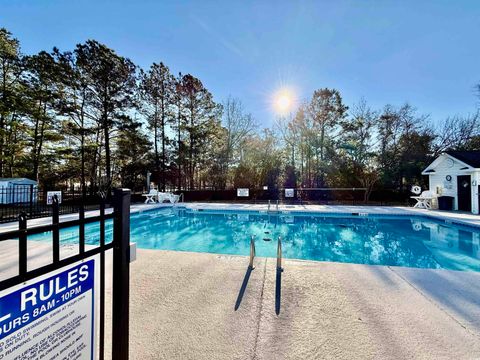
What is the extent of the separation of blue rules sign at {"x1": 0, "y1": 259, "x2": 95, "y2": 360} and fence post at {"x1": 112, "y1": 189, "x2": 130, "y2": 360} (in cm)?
11

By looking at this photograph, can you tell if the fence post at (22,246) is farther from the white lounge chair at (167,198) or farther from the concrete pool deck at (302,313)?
the white lounge chair at (167,198)

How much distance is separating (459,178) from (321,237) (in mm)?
7806

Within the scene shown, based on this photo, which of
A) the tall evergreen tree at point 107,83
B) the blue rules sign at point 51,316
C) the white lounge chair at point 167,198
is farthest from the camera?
the white lounge chair at point 167,198

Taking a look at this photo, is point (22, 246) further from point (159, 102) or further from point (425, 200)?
point (159, 102)

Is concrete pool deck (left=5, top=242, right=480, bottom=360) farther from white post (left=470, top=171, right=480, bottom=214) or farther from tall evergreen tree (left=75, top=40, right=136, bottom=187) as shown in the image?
tall evergreen tree (left=75, top=40, right=136, bottom=187)

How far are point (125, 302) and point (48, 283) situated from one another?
469 mm

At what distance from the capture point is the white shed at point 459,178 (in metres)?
8.52

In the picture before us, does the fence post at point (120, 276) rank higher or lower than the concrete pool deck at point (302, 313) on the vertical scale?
higher

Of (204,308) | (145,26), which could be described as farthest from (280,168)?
(204,308)

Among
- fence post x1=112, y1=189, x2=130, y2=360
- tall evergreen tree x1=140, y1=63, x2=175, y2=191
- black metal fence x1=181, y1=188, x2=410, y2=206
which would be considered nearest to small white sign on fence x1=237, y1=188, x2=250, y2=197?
black metal fence x1=181, y1=188, x2=410, y2=206

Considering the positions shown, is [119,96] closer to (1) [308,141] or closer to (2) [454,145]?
(1) [308,141]

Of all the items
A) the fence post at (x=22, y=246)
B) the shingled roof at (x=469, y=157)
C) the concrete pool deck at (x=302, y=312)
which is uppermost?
the shingled roof at (x=469, y=157)

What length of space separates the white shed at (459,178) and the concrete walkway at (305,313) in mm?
8490

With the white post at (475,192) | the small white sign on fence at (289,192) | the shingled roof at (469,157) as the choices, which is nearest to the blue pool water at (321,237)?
the white post at (475,192)
